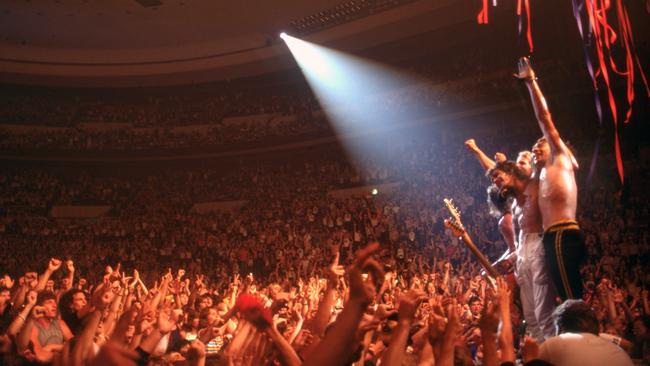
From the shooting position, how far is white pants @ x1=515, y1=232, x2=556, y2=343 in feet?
12.8

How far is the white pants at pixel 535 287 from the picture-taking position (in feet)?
12.8

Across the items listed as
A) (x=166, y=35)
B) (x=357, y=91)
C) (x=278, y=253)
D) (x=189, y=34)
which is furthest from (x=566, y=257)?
(x=166, y=35)

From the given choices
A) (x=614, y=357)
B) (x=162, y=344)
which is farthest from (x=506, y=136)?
(x=614, y=357)

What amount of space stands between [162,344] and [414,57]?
17.2m

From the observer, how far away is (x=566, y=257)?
12.4 ft

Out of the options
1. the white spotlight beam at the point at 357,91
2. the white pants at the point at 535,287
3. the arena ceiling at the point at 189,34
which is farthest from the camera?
the white spotlight beam at the point at 357,91

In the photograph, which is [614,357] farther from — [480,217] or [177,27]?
[177,27]

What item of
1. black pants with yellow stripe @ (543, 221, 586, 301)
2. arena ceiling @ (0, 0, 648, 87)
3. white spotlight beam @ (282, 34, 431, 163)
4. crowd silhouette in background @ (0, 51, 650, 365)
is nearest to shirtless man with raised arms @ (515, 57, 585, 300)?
black pants with yellow stripe @ (543, 221, 586, 301)

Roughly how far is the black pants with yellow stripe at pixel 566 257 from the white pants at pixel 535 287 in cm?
10

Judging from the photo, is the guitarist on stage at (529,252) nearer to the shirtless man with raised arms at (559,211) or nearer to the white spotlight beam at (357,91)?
the shirtless man with raised arms at (559,211)

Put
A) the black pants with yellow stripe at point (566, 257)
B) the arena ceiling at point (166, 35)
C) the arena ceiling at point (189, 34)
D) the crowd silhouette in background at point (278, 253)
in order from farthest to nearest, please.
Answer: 1. the arena ceiling at point (166, 35)
2. the arena ceiling at point (189, 34)
3. the black pants with yellow stripe at point (566, 257)
4. the crowd silhouette in background at point (278, 253)

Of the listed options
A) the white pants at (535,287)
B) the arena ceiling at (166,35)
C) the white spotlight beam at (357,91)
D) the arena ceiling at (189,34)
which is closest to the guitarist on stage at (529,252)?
the white pants at (535,287)

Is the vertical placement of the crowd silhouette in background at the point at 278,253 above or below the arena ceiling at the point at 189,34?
below

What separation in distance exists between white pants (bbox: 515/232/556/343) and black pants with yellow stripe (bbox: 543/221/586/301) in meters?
0.10
